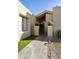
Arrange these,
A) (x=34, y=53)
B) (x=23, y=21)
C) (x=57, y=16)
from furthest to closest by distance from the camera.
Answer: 1. (x=23, y=21)
2. (x=57, y=16)
3. (x=34, y=53)

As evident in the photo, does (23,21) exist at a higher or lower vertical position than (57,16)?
lower

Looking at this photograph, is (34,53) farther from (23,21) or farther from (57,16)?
(23,21)

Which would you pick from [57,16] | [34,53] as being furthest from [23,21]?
[34,53]

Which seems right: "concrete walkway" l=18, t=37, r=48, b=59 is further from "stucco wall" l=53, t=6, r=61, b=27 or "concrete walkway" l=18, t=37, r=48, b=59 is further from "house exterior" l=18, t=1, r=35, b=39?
"house exterior" l=18, t=1, r=35, b=39

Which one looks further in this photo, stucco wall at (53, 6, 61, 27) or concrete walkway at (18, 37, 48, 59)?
concrete walkway at (18, 37, 48, 59)

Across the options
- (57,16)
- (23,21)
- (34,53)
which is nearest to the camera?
(34,53)

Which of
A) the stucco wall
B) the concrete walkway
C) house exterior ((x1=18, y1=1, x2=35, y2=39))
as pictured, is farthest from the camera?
house exterior ((x1=18, y1=1, x2=35, y2=39))

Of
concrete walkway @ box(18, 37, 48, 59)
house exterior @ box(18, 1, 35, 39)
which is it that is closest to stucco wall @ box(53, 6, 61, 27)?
concrete walkway @ box(18, 37, 48, 59)

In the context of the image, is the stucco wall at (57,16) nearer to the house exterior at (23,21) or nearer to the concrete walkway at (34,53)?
the concrete walkway at (34,53)

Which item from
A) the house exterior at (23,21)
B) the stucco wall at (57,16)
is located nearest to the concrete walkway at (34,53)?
the stucco wall at (57,16)
